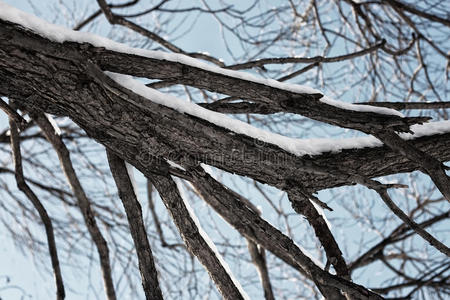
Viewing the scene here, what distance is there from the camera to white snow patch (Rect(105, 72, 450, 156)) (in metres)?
1.61

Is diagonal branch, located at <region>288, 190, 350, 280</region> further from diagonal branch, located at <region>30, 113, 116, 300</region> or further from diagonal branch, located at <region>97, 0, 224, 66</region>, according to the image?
diagonal branch, located at <region>97, 0, 224, 66</region>

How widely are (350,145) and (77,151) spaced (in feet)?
12.1

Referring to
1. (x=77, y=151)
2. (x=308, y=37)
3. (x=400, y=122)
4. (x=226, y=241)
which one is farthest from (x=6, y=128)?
(x=400, y=122)

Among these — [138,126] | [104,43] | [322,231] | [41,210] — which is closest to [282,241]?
[322,231]

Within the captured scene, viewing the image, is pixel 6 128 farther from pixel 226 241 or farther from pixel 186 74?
pixel 186 74

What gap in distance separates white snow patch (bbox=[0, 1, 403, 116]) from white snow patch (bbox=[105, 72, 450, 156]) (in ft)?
0.40

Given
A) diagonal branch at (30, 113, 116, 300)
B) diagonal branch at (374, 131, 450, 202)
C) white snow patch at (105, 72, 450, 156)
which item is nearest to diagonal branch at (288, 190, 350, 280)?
white snow patch at (105, 72, 450, 156)

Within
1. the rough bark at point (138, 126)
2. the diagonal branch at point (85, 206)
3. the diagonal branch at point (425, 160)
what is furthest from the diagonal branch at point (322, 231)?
the diagonal branch at point (85, 206)

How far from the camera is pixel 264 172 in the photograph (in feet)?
5.98

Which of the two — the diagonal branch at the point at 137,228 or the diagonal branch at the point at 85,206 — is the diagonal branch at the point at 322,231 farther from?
the diagonal branch at the point at 85,206

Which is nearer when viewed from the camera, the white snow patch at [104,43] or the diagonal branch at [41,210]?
the white snow patch at [104,43]

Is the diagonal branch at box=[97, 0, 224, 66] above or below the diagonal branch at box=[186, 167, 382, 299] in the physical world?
above

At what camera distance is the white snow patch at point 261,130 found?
5.29 ft

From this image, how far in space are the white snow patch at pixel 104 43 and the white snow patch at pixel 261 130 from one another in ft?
0.40
